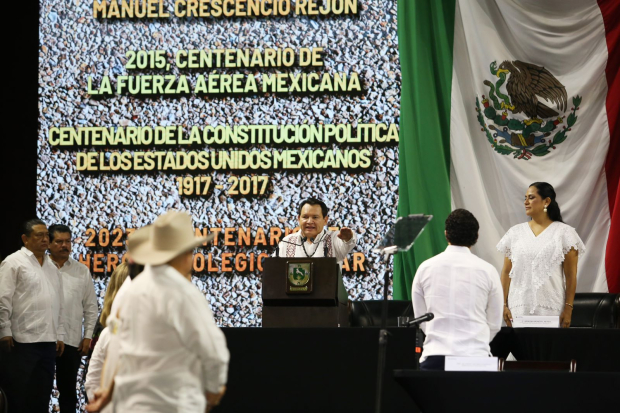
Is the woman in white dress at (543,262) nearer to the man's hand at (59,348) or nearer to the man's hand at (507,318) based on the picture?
the man's hand at (507,318)

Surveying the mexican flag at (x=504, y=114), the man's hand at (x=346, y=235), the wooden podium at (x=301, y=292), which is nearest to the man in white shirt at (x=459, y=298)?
the wooden podium at (x=301, y=292)

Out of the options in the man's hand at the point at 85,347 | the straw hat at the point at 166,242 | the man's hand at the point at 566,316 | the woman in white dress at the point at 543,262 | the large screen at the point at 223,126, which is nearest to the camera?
the straw hat at the point at 166,242

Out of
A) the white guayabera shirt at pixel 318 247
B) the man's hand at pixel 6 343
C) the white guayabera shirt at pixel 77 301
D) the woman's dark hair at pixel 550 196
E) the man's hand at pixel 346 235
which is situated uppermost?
the woman's dark hair at pixel 550 196

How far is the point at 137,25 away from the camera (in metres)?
6.83

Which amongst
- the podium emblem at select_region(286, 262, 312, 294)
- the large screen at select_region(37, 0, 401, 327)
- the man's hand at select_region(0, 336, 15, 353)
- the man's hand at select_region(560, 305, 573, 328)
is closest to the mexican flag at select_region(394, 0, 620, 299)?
the large screen at select_region(37, 0, 401, 327)

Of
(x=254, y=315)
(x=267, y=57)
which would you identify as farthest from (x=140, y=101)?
(x=254, y=315)

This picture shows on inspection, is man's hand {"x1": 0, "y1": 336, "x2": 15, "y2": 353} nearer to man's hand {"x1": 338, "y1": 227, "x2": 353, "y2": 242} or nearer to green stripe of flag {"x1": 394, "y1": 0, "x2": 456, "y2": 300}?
man's hand {"x1": 338, "y1": 227, "x2": 353, "y2": 242}

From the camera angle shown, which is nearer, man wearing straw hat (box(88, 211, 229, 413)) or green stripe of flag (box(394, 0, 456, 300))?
man wearing straw hat (box(88, 211, 229, 413))

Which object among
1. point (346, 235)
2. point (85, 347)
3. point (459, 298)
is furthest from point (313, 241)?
point (85, 347)

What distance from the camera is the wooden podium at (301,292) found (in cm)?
432

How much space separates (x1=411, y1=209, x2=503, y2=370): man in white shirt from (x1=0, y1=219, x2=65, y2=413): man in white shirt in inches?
122

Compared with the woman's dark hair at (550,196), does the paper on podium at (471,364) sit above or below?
below

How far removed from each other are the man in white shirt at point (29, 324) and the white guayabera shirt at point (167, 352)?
11.5 ft

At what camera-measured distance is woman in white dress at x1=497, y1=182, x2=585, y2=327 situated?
5.12 meters
